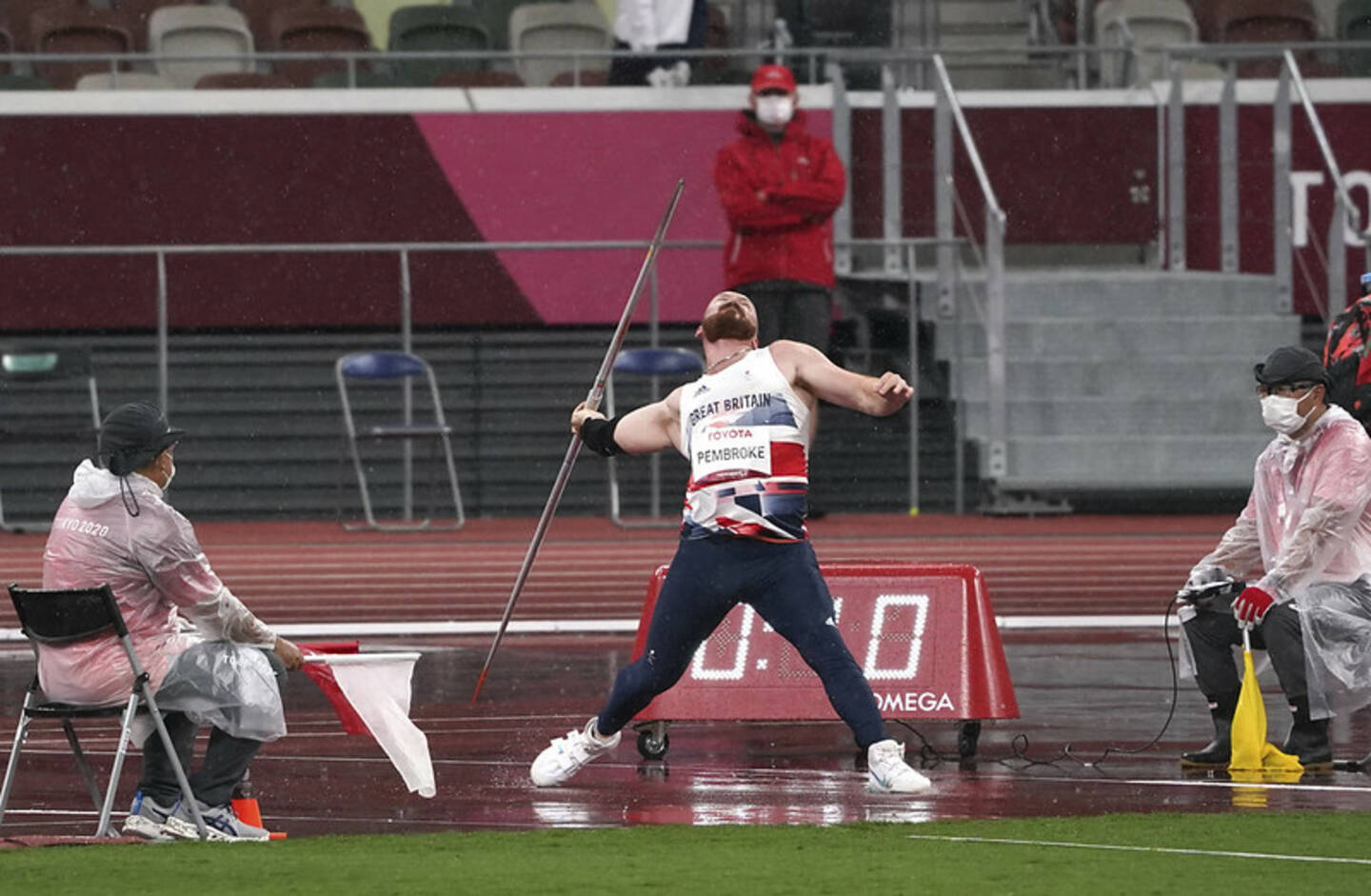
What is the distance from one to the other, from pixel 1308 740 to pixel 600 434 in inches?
108

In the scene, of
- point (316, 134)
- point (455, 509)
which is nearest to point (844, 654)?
point (455, 509)

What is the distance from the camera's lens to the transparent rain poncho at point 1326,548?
32.3 ft

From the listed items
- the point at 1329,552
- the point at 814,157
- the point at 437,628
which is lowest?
the point at 437,628

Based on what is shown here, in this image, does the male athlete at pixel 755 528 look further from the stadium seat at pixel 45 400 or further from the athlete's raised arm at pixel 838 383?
the stadium seat at pixel 45 400

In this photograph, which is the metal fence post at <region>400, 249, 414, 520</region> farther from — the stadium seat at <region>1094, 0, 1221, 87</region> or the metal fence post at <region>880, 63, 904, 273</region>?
the stadium seat at <region>1094, 0, 1221, 87</region>

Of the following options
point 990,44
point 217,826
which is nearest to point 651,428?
point 217,826

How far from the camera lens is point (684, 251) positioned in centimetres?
1928

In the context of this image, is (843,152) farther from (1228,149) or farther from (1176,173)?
(1228,149)

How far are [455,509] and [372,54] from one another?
321cm

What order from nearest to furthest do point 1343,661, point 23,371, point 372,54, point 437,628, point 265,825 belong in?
1. point 265,825
2. point 1343,661
3. point 437,628
4. point 23,371
5. point 372,54

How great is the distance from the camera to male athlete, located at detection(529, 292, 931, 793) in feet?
30.2

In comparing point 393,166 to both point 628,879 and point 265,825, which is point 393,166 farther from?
point 628,879

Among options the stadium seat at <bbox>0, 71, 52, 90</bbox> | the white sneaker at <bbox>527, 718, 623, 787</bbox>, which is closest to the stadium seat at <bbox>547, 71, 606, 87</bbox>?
the stadium seat at <bbox>0, 71, 52, 90</bbox>

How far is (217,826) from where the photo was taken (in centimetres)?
838
